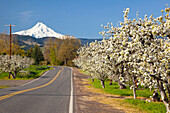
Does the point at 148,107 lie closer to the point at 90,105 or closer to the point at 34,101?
the point at 90,105

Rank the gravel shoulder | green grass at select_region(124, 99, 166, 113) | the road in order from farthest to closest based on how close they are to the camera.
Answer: green grass at select_region(124, 99, 166, 113), the gravel shoulder, the road

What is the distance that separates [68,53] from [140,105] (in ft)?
261

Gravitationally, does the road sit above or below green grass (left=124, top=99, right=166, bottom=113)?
above

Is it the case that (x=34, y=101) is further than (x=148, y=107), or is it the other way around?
(x=34, y=101)

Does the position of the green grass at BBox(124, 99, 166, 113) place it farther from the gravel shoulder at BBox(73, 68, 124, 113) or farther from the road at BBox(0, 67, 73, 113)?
the road at BBox(0, 67, 73, 113)

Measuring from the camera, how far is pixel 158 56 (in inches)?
265

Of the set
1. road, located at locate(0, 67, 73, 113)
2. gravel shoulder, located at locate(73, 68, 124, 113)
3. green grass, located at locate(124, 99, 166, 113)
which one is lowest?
Answer: green grass, located at locate(124, 99, 166, 113)

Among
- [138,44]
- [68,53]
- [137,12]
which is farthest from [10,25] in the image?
[68,53]

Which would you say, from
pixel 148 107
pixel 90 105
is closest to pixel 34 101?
pixel 90 105

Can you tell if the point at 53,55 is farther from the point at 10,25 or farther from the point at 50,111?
the point at 50,111

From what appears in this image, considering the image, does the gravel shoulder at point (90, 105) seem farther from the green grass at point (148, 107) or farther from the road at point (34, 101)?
the green grass at point (148, 107)

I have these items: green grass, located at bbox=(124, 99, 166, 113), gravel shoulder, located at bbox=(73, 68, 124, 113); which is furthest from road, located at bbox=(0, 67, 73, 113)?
green grass, located at bbox=(124, 99, 166, 113)

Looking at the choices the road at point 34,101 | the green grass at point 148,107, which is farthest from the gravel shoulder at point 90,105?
the green grass at point 148,107

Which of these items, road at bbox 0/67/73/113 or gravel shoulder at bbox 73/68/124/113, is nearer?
road at bbox 0/67/73/113
